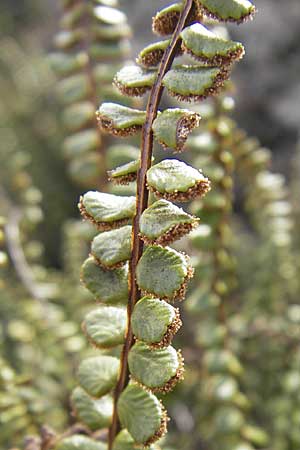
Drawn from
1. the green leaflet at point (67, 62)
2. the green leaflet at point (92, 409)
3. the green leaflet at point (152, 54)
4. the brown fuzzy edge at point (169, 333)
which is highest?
the green leaflet at point (67, 62)

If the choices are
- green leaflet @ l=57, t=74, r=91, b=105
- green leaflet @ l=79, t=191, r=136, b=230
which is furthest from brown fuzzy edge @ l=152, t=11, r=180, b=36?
green leaflet @ l=57, t=74, r=91, b=105

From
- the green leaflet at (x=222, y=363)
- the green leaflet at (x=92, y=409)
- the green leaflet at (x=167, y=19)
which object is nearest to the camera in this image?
the green leaflet at (x=167, y=19)

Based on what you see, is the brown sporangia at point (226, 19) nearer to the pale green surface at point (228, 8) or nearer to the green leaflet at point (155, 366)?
the pale green surface at point (228, 8)

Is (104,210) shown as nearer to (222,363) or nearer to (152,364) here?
(152,364)


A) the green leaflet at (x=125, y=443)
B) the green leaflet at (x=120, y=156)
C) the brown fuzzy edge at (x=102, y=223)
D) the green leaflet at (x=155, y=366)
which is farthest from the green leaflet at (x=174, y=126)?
the green leaflet at (x=120, y=156)

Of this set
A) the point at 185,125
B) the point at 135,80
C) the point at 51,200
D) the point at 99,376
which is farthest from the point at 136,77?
the point at 51,200

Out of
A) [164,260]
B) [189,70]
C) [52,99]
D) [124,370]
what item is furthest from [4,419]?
[52,99]

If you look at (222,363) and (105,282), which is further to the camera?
(222,363)
